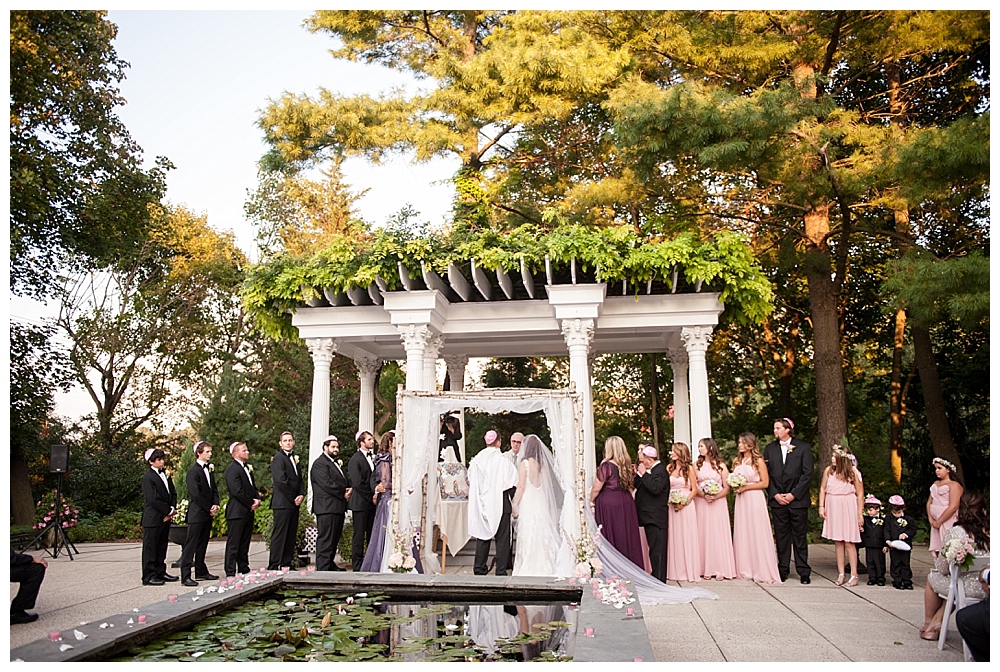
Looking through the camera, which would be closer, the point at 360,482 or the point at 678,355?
the point at 360,482

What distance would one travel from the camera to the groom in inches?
356

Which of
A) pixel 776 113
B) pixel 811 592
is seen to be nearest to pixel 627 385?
pixel 776 113

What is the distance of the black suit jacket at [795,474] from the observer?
9.04m

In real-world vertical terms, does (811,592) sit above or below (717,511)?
below

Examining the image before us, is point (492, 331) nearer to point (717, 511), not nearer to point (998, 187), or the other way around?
point (717, 511)

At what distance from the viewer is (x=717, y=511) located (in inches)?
368

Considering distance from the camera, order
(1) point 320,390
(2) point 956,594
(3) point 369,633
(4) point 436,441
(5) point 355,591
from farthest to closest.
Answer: (1) point 320,390, (4) point 436,441, (5) point 355,591, (3) point 369,633, (2) point 956,594

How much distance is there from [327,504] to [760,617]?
512cm

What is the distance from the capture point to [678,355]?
45.7ft

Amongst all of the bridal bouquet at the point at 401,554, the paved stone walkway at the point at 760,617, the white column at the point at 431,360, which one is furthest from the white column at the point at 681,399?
the bridal bouquet at the point at 401,554

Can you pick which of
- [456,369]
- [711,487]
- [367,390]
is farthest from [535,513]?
[367,390]

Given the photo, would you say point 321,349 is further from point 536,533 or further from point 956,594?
point 956,594

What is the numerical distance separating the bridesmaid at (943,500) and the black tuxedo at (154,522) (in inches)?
327

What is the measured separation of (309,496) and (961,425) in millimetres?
13777
